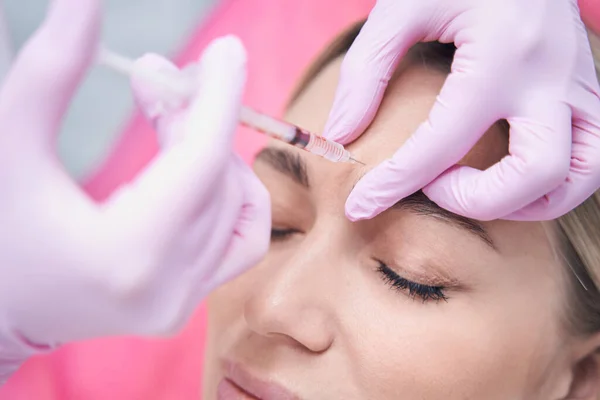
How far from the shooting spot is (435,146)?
78 centimetres

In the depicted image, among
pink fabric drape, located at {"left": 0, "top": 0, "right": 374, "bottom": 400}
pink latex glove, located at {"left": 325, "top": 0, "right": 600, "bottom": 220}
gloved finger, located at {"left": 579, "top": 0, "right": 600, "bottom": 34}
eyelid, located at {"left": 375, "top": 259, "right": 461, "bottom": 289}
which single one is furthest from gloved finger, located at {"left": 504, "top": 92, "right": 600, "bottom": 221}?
pink fabric drape, located at {"left": 0, "top": 0, "right": 374, "bottom": 400}

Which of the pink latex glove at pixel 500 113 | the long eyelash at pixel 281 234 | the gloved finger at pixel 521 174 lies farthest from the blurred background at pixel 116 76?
the gloved finger at pixel 521 174

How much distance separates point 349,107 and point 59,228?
45 cm

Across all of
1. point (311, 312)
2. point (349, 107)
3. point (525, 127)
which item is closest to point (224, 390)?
point (311, 312)

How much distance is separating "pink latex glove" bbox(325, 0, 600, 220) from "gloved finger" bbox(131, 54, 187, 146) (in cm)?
29

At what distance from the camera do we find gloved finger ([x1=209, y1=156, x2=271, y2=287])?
65 cm

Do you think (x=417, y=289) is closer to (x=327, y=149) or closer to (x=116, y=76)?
(x=327, y=149)

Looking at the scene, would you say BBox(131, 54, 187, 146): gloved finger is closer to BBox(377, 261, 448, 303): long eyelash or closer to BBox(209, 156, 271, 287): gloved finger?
BBox(209, 156, 271, 287): gloved finger

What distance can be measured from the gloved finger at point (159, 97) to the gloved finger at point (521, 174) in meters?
0.37

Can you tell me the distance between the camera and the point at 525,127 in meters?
0.79

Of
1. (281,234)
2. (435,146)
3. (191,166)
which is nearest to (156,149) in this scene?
(281,234)

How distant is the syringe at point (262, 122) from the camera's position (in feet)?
2.02

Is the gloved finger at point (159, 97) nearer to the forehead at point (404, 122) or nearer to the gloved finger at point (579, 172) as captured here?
the forehead at point (404, 122)

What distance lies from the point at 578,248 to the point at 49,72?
0.77 metres
